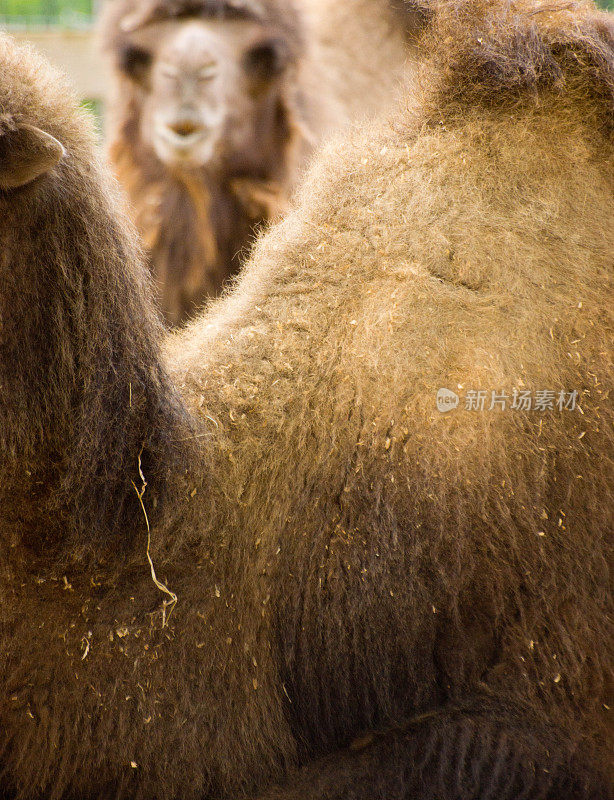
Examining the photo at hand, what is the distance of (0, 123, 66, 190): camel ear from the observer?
100 centimetres

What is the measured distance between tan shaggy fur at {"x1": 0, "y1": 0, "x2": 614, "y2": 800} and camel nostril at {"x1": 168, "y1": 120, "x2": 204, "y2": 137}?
4.12 feet

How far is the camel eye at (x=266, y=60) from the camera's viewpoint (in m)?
2.66

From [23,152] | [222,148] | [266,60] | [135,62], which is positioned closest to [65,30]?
[135,62]

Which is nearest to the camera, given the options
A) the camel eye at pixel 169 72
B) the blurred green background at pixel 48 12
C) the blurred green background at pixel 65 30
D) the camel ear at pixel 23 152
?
the camel ear at pixel 23 152

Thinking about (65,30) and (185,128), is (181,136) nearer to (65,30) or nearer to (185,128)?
(185,128)

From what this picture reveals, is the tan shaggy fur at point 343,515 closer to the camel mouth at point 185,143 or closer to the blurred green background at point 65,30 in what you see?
the camel mouth at point 185,143

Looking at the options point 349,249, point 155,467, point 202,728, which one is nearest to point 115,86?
point 349,249

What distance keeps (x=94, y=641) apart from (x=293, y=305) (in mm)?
526

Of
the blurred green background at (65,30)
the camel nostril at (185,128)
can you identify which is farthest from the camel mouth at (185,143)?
the blurred green background at (65,30)

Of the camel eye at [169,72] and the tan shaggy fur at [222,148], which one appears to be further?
the tan shaggy fur at [222,148]

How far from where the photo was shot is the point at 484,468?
4.09ft

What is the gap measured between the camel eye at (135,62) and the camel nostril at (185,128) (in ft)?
0.94

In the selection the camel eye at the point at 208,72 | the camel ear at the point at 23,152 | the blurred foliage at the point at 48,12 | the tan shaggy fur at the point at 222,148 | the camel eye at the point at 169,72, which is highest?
the camel ear at the point at 23,152

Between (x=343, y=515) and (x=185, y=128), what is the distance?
1.56m
